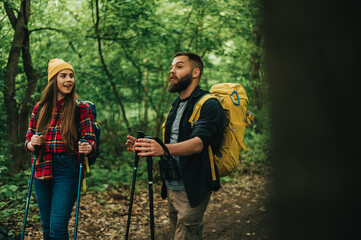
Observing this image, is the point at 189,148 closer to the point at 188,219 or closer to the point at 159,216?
the point at 188,219

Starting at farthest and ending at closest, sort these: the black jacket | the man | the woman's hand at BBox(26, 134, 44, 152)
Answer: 1. the woman's hand at BBox(26, 134, 44, 152)
2. the black jacket
3. the man

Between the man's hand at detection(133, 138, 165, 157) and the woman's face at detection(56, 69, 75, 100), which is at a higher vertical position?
the woman's face at detection(56, 69, 75, 100)

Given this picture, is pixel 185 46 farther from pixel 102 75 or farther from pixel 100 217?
pixel 100 217

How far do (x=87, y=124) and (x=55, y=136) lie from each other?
354 millimetres

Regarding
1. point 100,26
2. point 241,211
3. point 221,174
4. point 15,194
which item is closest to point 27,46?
point 100,26

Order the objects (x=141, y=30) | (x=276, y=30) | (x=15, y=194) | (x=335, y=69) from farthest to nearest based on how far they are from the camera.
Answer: (x=141, y=30) → (x=15, y=194) → (x=276, y=30) → (x=335, y=69)

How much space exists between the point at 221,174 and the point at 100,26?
18.8 feet

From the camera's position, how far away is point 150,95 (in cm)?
945

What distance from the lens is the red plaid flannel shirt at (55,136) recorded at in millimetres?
2998

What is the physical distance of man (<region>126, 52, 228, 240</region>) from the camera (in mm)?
2539

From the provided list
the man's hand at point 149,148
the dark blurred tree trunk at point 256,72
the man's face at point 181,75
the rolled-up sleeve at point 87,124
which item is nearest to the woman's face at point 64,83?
the rolled-up sleeve at point 87,124

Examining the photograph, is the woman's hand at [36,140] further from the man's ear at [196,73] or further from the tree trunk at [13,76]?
the tree trunk at [13,76]

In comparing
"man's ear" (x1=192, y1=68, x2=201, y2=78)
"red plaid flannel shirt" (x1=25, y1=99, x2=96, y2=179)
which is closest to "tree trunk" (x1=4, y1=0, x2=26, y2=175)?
"red plaid flannel shirt" (x1=25, y1=99, x2=96, y2=179)

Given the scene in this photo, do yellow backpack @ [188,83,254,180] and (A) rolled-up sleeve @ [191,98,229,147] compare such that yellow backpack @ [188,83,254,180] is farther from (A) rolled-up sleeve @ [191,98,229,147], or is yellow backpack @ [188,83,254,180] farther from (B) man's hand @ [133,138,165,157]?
(B) man's hand @ [133,138,165,157]
